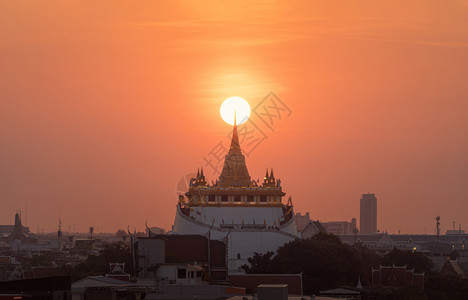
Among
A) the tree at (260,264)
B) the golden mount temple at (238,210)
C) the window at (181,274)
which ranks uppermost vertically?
the golden mount temple at (238,210)

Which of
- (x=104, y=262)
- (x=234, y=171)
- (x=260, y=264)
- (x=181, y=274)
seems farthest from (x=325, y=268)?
(x=234, y=171)

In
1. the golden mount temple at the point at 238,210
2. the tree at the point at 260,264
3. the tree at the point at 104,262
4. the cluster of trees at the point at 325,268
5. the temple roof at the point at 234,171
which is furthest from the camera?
the temple roof at the point at 234,171

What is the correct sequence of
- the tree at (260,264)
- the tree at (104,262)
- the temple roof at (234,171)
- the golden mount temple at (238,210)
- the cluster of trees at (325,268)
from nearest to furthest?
the cluster of trees at (325,268) → the tree at (104,262) → the tree at (260,264) → the golden mount temple at (238,210) → the temple roof at (234,171)

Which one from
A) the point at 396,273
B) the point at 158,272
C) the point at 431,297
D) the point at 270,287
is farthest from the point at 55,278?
the point at 396,273

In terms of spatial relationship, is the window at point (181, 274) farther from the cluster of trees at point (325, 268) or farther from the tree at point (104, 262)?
the tree at point (104, 262)

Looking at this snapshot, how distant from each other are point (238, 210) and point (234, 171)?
684 cm

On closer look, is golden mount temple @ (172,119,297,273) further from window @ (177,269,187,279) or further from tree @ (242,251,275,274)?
window @ (177,269,187,279)

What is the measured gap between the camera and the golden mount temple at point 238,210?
178750mm

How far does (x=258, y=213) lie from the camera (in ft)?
612

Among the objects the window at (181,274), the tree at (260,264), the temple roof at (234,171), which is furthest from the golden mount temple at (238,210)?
the window at (181,274)

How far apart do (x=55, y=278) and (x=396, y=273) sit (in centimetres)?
9689

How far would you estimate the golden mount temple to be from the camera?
17875 cm

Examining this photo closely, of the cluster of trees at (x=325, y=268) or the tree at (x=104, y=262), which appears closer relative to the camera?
the cluster of trees at (x=325, y=268)

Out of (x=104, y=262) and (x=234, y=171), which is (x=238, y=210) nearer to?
(x=234, y=171)
